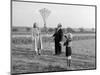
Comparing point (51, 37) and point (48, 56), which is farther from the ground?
point (51, 37)

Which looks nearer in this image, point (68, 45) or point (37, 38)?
point (37, 38)

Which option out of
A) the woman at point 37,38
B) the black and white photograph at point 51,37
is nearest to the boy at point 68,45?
the black and white photograph at point 51,37

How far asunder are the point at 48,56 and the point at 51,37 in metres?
0.23

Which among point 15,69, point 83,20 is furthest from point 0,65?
point 83,20

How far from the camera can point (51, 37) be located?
8.33 feet

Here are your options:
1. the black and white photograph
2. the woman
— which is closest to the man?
the black and white photograph

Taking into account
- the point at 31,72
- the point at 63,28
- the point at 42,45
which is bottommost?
the point at 31,72

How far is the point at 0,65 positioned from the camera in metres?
2.32

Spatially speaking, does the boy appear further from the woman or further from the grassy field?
the woman

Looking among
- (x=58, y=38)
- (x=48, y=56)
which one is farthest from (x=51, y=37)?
(x=48, y=56)

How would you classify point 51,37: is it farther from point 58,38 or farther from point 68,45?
point 68,45

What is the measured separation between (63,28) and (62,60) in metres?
0.39

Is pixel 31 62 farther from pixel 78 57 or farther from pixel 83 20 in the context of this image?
pixel 83 20

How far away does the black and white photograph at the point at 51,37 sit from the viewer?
2.40 m
